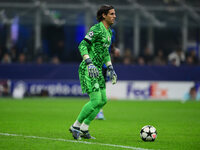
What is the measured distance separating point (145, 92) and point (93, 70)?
16.4m

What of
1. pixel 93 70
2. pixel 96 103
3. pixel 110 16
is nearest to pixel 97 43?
pixel 110 16

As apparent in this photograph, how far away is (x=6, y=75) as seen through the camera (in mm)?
24703

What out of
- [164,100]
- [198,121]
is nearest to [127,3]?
[164,100]

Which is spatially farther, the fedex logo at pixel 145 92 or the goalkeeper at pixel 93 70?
the fedex logo at pixel 145 92

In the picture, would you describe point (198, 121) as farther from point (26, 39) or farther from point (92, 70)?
point (26, 39)

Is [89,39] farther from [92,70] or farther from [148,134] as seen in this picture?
[148,134]

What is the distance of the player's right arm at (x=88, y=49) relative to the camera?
8.63m

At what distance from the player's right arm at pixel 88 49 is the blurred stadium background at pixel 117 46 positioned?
1550 cm

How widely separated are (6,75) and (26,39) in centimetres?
438

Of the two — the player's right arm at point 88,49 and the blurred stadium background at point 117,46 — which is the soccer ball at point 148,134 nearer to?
the player's right arm at point 88,49

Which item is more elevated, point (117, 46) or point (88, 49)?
point (88, 49)

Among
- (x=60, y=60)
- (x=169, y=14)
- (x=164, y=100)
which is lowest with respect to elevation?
(x=164, y=100)

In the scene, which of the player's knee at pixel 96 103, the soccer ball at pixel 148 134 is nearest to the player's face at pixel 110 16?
the player's knee at pixel 96 103

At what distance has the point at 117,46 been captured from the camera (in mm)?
24547
